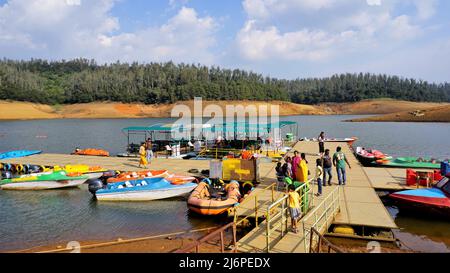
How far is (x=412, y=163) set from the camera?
23625mm

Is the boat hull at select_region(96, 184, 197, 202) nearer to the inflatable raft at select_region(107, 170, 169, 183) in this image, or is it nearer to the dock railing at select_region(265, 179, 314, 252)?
the inflatable raft at select_region(107, 170, 169, 183)

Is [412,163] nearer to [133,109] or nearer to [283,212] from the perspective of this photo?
[283,212]

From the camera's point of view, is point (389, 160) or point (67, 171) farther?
point (389, 160)

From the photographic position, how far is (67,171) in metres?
23.4

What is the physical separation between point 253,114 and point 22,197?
12640cm

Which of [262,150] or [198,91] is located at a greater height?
[198,91]

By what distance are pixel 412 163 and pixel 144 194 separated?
1717 centimetres

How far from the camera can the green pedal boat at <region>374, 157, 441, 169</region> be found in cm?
2320

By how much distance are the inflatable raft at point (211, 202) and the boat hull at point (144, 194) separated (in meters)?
2.21

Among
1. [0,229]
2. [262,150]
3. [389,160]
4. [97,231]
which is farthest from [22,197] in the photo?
[389,160]

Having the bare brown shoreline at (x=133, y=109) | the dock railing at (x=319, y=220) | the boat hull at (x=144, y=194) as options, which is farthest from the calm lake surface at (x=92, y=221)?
the bare brown shoreline at (x=133, y=109)

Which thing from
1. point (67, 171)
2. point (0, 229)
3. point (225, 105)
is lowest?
point (0, 229)
